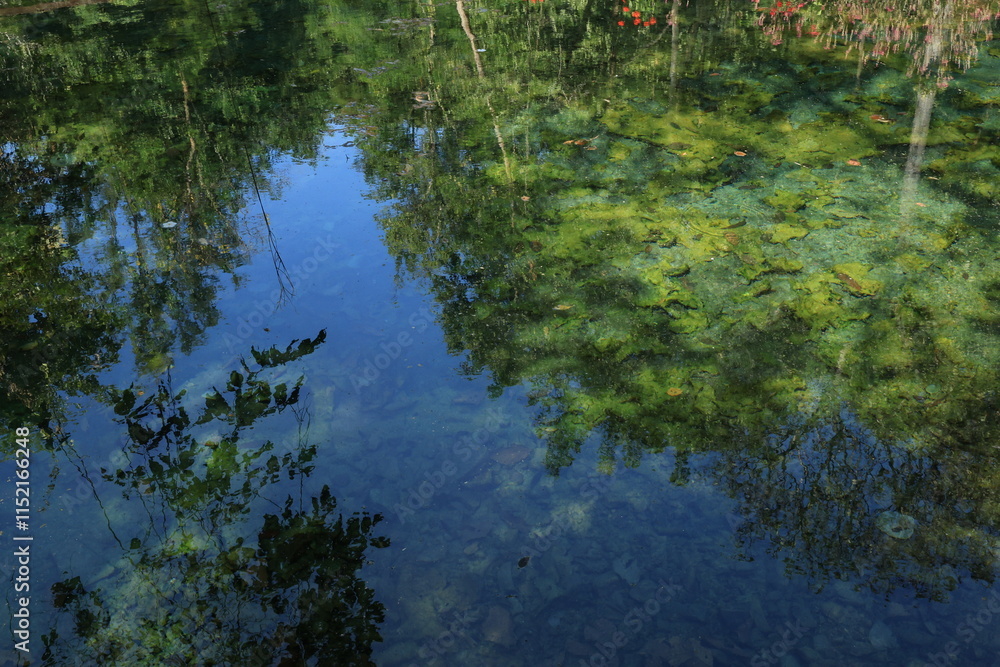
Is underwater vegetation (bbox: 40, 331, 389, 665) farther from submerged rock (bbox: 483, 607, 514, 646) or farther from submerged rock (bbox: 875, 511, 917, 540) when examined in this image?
submerged rock (bbox: 875, 511, 917, 540)

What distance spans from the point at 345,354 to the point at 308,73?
15.4ft

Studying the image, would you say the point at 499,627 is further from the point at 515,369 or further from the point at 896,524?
the point at 896,524

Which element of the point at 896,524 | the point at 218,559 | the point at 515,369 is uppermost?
the point at 515,369

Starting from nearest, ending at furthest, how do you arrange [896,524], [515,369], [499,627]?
[499,627], [896,524], [515,369]

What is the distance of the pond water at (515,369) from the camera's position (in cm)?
275

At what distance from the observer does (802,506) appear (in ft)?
10.0

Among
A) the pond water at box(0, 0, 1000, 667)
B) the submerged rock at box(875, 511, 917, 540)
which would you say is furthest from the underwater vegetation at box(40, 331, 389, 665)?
the submerged rock at box(875, 511, 917, 540)

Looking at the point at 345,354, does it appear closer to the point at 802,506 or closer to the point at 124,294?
the point at 124,294

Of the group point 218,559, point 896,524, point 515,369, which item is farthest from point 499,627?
point 896,524

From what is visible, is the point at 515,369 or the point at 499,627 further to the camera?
the point at 515,369

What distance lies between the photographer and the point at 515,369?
12.5ft

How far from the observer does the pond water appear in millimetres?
2748

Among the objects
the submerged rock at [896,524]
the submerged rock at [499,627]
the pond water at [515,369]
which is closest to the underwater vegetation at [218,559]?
the pond water at [515,369]

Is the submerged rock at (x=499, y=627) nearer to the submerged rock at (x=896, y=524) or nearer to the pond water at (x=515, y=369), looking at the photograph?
the pond water at (x=515, y=369)
